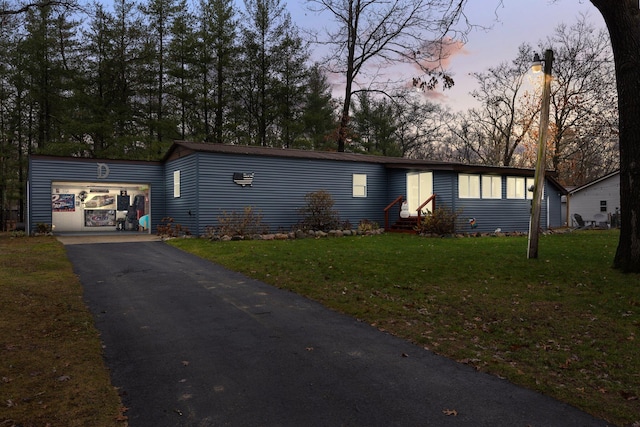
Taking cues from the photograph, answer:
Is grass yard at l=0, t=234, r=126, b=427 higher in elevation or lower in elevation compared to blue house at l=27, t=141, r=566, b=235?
lower

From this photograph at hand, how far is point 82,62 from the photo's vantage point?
28234mm

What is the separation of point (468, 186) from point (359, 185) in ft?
16.3

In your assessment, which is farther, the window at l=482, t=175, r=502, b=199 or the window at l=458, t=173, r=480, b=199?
the window at l=482, t=175, r=502, b=199

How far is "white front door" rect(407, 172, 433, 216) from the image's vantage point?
21016mm

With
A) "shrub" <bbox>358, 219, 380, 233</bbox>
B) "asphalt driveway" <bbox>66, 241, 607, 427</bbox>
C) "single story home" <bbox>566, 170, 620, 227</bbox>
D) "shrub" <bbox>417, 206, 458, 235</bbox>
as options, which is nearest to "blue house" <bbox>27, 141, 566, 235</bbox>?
"shrub" <bbox>358, 219, 380, 233</bbox>

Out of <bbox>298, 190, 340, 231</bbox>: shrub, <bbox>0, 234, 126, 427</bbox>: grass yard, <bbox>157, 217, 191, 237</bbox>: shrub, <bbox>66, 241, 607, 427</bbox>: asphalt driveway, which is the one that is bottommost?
<bbox>66, 241, 607, 427</bbox>: asphalt driveway

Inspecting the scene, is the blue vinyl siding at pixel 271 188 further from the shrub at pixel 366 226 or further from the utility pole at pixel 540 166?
the utility pole at pixel 540 166

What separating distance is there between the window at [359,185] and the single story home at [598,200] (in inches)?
682

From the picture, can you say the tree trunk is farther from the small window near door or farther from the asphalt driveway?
the small window near door

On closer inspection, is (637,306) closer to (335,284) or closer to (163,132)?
(335,284)

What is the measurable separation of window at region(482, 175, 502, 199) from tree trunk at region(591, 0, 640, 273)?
1226 cm

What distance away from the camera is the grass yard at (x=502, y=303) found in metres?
4.02

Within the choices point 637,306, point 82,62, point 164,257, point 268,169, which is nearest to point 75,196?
point 268,169

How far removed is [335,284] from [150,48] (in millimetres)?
26645
